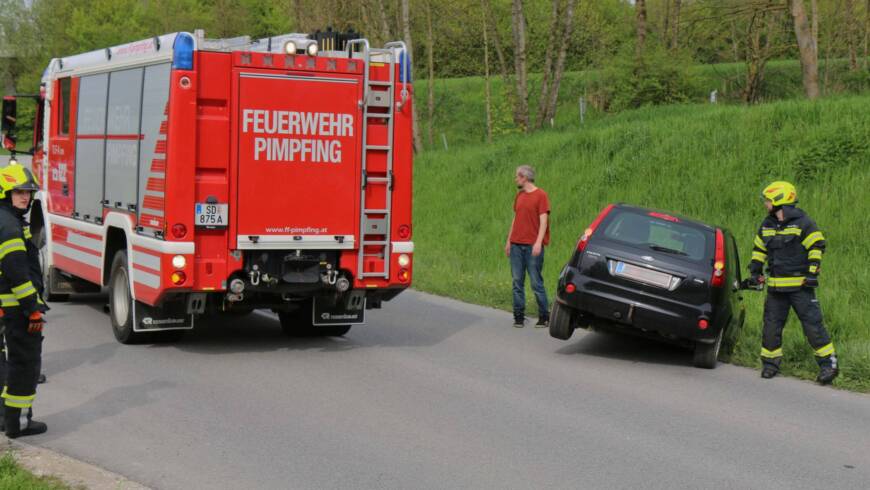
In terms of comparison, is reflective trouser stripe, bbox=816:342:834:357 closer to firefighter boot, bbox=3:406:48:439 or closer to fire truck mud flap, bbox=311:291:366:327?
fire truck mud flap, bbox=311:291:366:327

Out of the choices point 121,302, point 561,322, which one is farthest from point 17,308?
point 561,322

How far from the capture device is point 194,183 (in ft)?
30.7

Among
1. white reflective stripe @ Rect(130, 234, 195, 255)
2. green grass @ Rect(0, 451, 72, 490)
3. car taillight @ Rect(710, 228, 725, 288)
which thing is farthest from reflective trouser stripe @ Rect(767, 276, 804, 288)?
green grass @ Rect(0, 451, 72, 490)

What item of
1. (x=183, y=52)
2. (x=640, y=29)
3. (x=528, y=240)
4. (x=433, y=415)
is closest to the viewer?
(x=433, y=415)

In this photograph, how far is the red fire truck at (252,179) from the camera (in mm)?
9391

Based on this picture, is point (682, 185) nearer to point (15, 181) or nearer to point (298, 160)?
point (298, 160)

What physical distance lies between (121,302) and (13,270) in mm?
3941

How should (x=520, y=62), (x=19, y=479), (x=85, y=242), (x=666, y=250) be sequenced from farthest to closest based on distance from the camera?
Result: 1. (x=520, y=62)
2. (x=85, y=242)
3. (x=666, y=250)
4. (x=19, y=479)

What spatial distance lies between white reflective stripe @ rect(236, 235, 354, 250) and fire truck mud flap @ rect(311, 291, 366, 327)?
1.86 feet

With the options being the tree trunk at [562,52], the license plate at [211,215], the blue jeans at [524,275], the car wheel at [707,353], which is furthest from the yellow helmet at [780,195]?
the tree trunk at [562,52]

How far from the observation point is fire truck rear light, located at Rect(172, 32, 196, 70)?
9.20 meters

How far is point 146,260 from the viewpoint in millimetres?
9758

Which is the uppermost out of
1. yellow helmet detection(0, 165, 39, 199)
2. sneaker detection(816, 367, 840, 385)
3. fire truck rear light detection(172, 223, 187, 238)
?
yellow helmet detection(0, 165, 39, 199)

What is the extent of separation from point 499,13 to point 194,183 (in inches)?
1815
